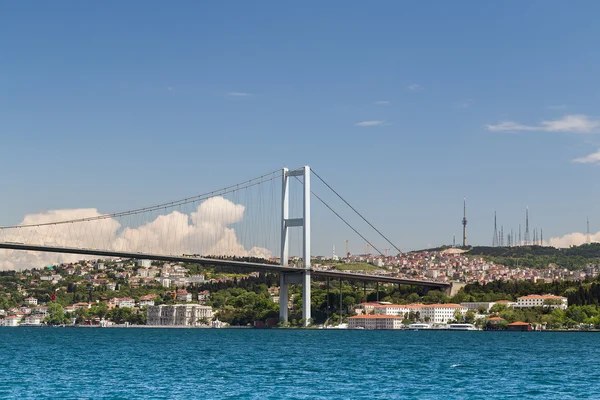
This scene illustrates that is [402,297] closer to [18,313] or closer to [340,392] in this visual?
[18,313]

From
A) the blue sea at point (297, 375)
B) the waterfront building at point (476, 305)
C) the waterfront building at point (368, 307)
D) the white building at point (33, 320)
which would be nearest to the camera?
the blue sea at point (297, 375)

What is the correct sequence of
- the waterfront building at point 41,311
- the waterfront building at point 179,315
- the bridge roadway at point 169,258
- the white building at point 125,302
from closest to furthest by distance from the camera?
the bridge roadway at point 169,258, the waterfront building at point 179,315, the waterfront building at point 41,311, the white building at point 125,302

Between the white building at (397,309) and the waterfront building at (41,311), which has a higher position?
the white building at (397,309)

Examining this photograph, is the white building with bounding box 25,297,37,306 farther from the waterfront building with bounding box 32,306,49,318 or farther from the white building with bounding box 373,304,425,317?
the white building with bounding box 373,304,425,317

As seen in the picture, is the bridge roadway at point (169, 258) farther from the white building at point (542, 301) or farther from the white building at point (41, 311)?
the white building at point (41, 311)

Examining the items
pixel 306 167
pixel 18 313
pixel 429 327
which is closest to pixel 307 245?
pixel 306 167

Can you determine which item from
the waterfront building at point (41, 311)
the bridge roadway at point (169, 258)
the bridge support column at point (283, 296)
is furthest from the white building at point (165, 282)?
the bridge support column at point (283, 296)
